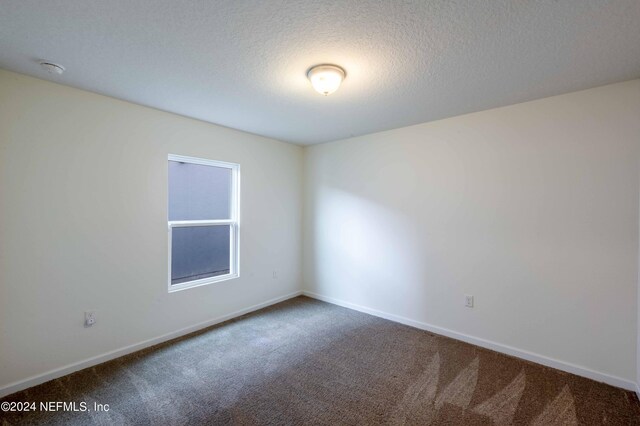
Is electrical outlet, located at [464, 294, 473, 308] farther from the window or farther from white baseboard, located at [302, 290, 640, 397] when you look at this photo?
the window

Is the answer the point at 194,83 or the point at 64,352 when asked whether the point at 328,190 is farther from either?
the point at 64,352

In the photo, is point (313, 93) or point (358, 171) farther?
point (358, 171)

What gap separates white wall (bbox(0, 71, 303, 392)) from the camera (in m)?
2.09

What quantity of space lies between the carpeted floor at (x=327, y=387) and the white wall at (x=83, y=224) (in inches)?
12.1

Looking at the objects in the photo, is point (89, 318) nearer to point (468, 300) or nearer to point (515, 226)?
point (468, 300)

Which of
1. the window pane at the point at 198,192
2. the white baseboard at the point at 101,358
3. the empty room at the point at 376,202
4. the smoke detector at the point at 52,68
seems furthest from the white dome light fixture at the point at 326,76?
the white baseboard at the point at 101,358

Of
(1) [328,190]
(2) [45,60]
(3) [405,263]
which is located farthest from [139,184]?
(3) [405,263]

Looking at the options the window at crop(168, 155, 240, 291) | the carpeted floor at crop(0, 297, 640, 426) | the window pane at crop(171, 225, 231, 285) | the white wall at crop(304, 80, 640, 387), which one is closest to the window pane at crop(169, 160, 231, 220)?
the window at crop(168, 155, 240, 291)

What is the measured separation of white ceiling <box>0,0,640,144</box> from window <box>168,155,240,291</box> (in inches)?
34.9

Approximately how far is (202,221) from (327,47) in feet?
7.98

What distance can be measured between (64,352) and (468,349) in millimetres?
3596

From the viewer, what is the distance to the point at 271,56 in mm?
1848

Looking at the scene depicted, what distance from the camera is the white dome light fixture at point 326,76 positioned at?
1.95 metres

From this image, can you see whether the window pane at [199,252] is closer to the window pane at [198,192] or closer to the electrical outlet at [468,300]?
the window pane at [198,192]
